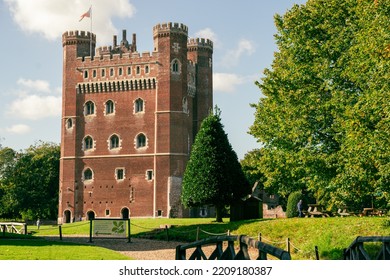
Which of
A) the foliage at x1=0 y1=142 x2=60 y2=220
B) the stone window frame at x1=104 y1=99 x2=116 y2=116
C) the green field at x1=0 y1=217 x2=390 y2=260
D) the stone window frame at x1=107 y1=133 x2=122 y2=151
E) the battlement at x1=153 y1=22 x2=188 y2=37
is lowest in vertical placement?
the green field at x1=0 y1=217 x2=390 y2=260

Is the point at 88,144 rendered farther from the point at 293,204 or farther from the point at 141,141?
the point at 293,204

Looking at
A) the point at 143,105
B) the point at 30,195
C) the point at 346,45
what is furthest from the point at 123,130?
the point at 346,45

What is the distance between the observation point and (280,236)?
2716cm

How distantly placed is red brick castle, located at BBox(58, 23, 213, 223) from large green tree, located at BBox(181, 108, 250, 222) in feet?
48.4

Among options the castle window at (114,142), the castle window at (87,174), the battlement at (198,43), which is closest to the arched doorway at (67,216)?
the castle window at (87,174)

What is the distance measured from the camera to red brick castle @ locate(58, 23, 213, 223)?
54875mm

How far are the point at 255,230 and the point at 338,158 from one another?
6.42 m

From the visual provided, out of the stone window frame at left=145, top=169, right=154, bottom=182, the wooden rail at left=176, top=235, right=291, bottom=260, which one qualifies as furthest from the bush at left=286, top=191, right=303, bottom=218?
the wooden rail at left=176, top=235, right=291, bottom=260

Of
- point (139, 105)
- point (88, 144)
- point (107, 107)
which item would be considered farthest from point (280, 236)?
point (88, 144)

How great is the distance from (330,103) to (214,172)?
569 inches

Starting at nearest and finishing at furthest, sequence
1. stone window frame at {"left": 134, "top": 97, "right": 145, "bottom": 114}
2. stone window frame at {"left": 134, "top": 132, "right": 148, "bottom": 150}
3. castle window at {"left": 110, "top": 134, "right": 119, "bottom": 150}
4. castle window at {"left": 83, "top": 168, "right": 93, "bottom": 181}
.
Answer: stone window frame at {"left": 134, "top": 132, "right": 148, "bottom": 150}
stone window frame at {"left": 134, "top": 97, "right": 145, "bottom": 114}
castle window at {"left": 110, "top": 134, "right": 119, "bottom": 150}
castle window at {"left": 83, "top": 168, "right": 93, "bottom": 181}

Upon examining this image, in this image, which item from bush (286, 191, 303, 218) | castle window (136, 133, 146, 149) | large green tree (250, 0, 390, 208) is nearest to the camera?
large green tree (250, 0, 390, 208)

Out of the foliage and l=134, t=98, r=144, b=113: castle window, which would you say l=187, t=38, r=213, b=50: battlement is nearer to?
l=134, t=98, r=144, b=113: castle window
